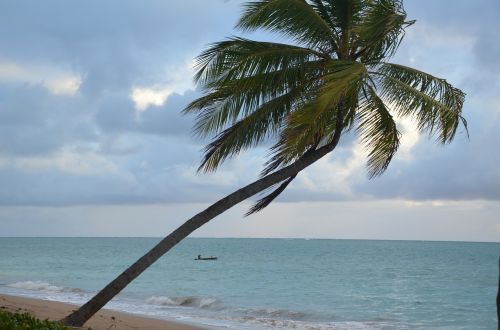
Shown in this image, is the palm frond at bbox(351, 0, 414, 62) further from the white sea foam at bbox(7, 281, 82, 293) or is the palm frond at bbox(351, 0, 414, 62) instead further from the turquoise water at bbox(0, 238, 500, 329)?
the white sea foam at bbox(7, 281, 82, 293)

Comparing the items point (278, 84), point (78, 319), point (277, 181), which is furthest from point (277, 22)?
point (78, 319)

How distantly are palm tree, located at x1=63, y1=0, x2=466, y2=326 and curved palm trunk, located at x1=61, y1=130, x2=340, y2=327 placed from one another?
0.01 meters

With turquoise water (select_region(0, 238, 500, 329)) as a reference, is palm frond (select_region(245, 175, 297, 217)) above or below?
above

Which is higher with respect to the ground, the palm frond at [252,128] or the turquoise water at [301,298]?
the palm frond at [252,128]

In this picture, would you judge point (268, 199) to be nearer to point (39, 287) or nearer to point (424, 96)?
point (424, 96)

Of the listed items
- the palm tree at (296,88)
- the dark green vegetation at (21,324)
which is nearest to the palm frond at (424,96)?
the palm tree at (296,88)

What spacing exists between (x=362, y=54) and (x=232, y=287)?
2822cm

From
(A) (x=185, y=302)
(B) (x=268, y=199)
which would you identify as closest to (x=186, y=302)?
(A) (x=185, y=302)

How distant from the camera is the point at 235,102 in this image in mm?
10273

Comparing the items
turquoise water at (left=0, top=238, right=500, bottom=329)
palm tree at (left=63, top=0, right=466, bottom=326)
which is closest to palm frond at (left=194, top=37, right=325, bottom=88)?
palm tree at (left=63, top=0, right=466, bottom=326)

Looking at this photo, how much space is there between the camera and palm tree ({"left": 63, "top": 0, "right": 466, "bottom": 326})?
977 cm

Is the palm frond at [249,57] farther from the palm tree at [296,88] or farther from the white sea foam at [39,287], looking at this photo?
the white sea foam at [39,287]

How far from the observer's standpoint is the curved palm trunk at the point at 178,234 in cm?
964

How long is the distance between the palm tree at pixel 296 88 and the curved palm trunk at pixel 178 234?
0.05 feet
